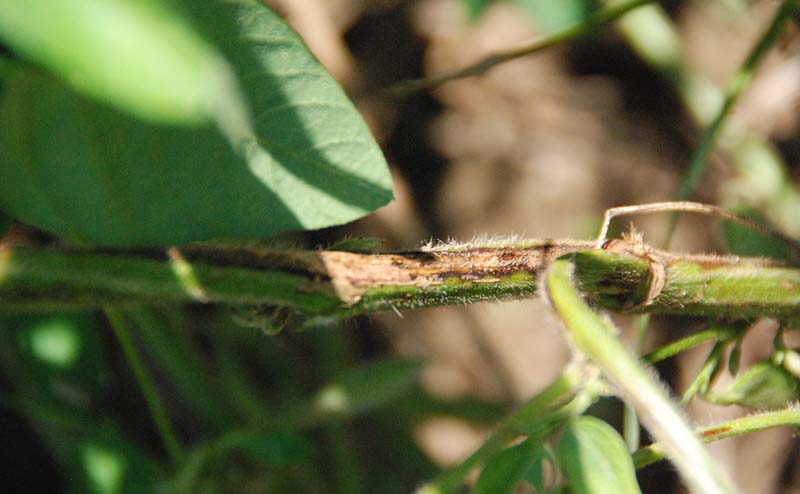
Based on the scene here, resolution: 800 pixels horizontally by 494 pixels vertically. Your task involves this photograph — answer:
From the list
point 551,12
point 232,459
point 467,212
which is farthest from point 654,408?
point 467,212

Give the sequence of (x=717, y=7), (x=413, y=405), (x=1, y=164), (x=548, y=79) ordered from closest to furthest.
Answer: (x=1, y=164) → (x=413, y=405) → (x=717, y=7) → (x=548, y=79)

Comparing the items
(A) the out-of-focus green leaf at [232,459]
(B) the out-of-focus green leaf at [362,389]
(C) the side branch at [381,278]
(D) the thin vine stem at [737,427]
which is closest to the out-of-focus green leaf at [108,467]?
(A) the out-of-focus green leaf at [232,459]

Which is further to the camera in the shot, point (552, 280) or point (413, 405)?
point (413, 405)

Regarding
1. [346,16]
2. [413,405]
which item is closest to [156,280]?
[413,405]

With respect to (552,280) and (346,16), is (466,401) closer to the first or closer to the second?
(346,16)

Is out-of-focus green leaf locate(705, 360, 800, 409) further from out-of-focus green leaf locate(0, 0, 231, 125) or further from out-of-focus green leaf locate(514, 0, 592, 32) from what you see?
out-of-focus green leaf locate(514, 0, 592, 32)

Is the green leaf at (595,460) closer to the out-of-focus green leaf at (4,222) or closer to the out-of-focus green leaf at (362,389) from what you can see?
the out-of-focus green leaf at (4,222)

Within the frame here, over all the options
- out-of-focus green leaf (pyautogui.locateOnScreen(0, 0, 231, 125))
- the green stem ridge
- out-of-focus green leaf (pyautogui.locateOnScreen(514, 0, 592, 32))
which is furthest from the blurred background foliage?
out-of-focus green leaf (pyautogui.locateOnScreen(0, 0, 231, 125))

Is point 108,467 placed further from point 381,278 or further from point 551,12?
point 551,12
